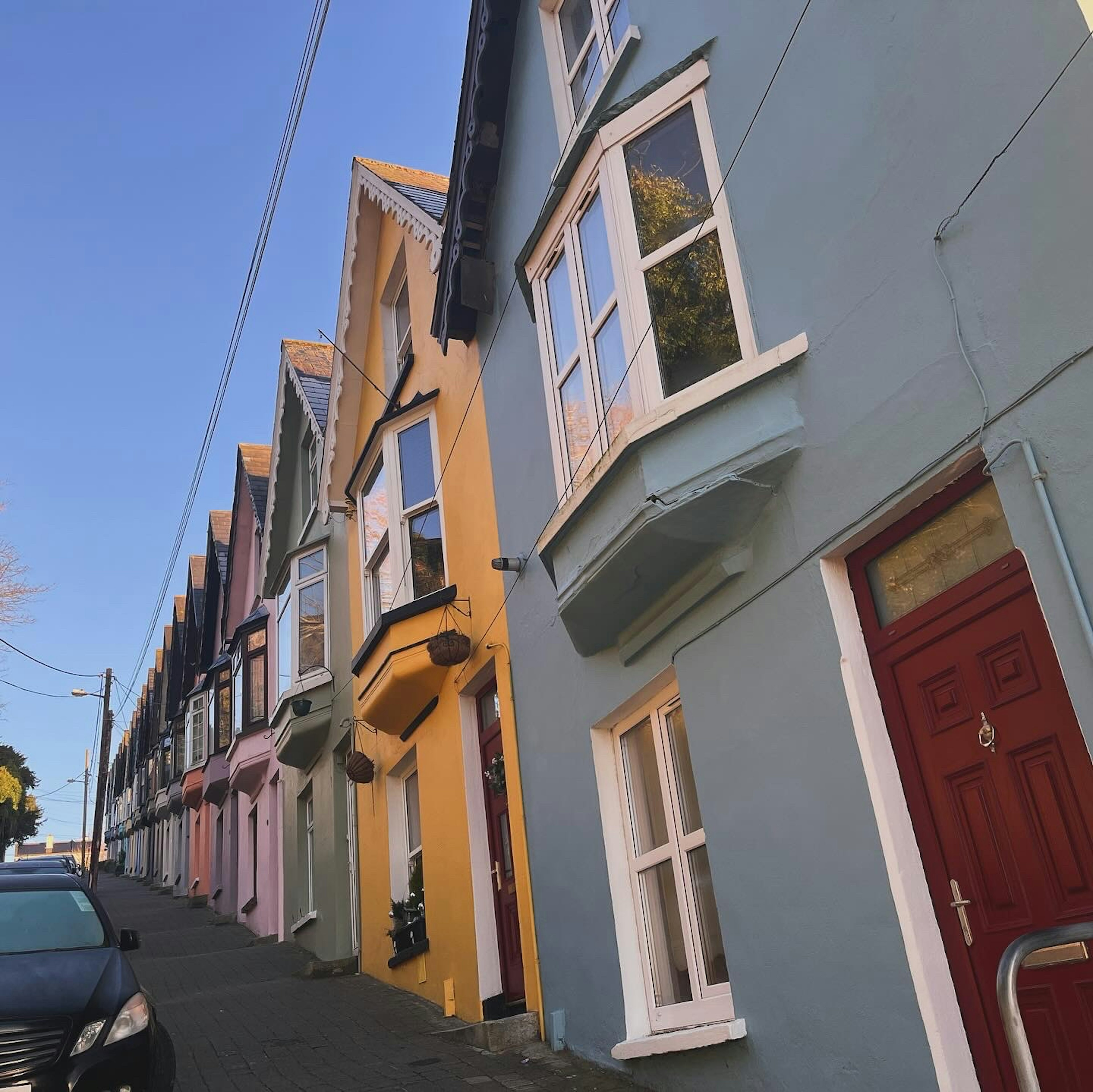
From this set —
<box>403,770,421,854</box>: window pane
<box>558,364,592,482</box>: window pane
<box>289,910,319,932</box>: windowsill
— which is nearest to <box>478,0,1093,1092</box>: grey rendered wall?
<box>558,364,592,482</box>: window pane

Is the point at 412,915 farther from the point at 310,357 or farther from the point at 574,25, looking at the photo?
the point at 310,357

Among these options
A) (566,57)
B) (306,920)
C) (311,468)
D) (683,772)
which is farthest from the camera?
(311,468)

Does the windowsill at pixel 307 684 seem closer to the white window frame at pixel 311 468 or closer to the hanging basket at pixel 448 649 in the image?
the white window frame at pixel 311 468

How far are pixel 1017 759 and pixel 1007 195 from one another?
215 centimetres

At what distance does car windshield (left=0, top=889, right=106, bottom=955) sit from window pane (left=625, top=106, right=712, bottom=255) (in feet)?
19.7

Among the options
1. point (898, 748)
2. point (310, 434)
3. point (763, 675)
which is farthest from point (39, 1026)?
point (310, 434)

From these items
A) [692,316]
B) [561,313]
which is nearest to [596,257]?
[561,313]

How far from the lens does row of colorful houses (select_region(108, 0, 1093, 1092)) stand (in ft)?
12.3

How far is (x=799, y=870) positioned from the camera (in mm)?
4750

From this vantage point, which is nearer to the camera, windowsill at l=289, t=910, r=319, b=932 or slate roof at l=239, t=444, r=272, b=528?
windowsill at l=289, t=910, r=319, b=932

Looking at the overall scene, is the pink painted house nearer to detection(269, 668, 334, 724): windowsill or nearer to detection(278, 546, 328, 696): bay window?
detection(278, 546, 328, 696): bay window

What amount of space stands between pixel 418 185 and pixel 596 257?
6764 millimetres

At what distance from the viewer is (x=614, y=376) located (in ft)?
21.7

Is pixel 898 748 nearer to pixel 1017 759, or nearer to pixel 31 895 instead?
pixel 1017 759
